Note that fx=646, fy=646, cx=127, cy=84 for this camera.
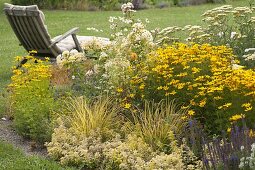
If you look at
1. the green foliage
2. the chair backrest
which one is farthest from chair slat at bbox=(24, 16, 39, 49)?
the green foliage

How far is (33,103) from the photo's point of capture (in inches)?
295

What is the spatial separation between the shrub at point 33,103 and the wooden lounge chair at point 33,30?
94.0 inches

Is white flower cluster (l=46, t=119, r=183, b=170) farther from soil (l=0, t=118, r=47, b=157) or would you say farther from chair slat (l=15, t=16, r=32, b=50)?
chair slat (l=15, t=16, r=32, b=50)

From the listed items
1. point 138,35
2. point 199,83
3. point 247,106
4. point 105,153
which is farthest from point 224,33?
point 105,153

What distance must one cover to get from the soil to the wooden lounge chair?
9.37 feet

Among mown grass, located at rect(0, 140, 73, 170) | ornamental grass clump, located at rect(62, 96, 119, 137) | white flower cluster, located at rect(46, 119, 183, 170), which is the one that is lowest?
mown grass, located at rect(0, 140, 73, 170)

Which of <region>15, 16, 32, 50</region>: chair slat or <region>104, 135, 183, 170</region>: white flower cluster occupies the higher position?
<region>15, 16, 32, 50</region>: chair slat

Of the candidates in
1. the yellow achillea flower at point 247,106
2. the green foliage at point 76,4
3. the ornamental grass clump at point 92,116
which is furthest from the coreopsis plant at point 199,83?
the green foliage at point 76,4

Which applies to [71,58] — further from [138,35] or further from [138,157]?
[138,157]

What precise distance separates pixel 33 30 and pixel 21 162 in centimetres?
471

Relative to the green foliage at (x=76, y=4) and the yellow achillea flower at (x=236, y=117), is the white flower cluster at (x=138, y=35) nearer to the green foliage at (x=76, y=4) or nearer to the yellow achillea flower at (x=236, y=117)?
the yellow achillea flower at (x=236, y=117)

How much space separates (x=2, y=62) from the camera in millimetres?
12992

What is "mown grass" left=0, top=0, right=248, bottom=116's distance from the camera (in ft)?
51.3

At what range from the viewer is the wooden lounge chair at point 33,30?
10523 millimetres
